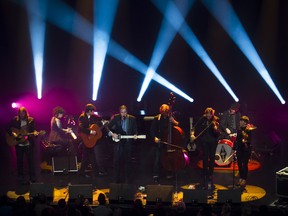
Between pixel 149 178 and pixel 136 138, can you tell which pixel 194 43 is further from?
pixel 136 138

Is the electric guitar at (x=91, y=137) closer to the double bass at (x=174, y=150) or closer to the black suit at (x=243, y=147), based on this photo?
A: the double bass at (x=174, y=150)

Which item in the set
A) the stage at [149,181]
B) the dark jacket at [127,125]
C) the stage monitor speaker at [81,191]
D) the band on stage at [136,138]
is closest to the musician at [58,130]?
the band on stage at [136,138]

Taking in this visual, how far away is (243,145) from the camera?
10.2 meters

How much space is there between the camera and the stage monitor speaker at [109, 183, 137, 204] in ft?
29.3

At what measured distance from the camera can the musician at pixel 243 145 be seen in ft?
33.2

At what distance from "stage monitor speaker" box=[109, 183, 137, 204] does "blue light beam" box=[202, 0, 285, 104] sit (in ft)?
26.3

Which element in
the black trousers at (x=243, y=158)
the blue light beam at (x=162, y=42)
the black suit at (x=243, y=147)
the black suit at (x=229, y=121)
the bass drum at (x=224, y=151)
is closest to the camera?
the black suit at (x=243, y=147)

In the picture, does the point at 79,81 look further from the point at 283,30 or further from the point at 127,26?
the point at 283,30

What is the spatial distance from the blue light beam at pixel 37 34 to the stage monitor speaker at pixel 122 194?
23.3 feet

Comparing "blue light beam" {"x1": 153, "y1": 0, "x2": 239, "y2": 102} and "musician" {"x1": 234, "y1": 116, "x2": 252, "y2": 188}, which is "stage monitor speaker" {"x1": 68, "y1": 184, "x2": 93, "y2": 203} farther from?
"blue light beam" {"x1": 153, "y1": 0, "x2": 239, "y2": 102}

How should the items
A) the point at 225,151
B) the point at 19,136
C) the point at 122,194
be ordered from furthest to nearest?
the point at 225,151 → the point at 19,136 → the point at 122,194

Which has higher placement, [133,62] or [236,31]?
[236,31]

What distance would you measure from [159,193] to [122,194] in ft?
2.59

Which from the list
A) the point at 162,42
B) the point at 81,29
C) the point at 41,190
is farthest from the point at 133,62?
the point at 41,190
